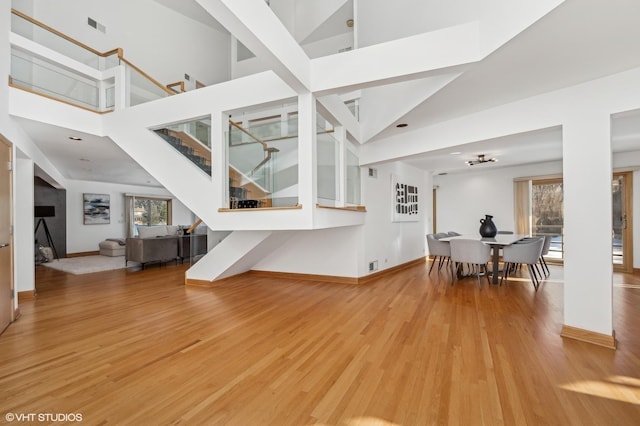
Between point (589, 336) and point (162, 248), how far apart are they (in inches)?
319

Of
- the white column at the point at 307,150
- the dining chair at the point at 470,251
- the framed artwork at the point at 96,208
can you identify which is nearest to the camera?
the white column at the point at 307,150

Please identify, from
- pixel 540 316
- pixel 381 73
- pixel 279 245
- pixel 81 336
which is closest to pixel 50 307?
pixel 81 336

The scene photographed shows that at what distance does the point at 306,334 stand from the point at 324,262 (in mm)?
2744

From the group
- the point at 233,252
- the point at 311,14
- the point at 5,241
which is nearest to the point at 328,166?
the point at 233,252

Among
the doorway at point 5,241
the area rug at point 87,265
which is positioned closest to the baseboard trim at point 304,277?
the doorway at point 5,241

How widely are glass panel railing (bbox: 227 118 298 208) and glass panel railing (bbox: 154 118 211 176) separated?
472 mm

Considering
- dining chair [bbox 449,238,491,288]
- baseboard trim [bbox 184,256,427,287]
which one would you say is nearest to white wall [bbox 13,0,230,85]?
→ baseboard trim [bbox 184,256,427,287]

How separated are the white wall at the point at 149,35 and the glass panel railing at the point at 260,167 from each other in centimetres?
604

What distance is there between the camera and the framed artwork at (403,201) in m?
6.80

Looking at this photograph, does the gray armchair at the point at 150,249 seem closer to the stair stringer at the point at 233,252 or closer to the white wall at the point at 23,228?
the stair stringer at the point at 233,252

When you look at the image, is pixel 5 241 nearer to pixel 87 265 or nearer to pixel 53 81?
pixel 53 81

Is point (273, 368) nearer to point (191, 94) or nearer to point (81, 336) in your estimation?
point (81, 336)

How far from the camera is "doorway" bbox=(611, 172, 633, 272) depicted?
6242 mm

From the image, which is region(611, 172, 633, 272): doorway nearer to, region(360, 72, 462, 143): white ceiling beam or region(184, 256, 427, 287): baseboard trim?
region(184, 256, 427, 287): baseboard trim
